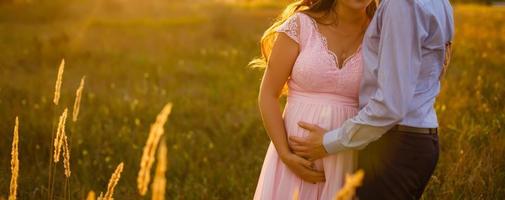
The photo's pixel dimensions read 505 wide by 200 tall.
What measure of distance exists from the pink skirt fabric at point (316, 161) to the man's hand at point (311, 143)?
0.08m

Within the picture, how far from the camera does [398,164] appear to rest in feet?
8.28

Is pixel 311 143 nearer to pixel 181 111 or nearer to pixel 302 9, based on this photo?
pixel 302 9

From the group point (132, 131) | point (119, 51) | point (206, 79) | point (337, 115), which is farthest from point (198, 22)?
point (337, 115)

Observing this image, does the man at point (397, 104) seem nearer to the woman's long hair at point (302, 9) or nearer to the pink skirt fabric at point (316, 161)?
the pink skirt fabric at point (316, 161)

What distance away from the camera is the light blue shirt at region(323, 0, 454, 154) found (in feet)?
7.48

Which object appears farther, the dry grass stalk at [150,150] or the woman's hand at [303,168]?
the woman's hand at [303,168]

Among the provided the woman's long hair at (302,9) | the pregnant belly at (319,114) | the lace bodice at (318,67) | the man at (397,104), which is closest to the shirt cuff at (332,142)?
the man at (397,104)

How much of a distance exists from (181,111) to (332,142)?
456 cm

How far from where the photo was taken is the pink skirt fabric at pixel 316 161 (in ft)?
9.23


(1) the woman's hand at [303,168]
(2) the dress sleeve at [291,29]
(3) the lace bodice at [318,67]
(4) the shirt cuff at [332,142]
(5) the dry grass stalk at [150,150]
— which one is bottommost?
(1) the woman's hand at [303,168]

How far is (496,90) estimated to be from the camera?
5.63 metres

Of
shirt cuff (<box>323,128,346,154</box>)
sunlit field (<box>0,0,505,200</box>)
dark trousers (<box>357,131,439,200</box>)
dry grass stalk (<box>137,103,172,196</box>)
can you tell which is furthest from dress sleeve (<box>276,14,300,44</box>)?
dry grass stalk (<box>137,103,172,196</box>)

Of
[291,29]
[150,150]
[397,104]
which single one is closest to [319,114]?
[291,29]

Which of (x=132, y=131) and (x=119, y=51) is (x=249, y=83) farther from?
(x=119, y=51)
